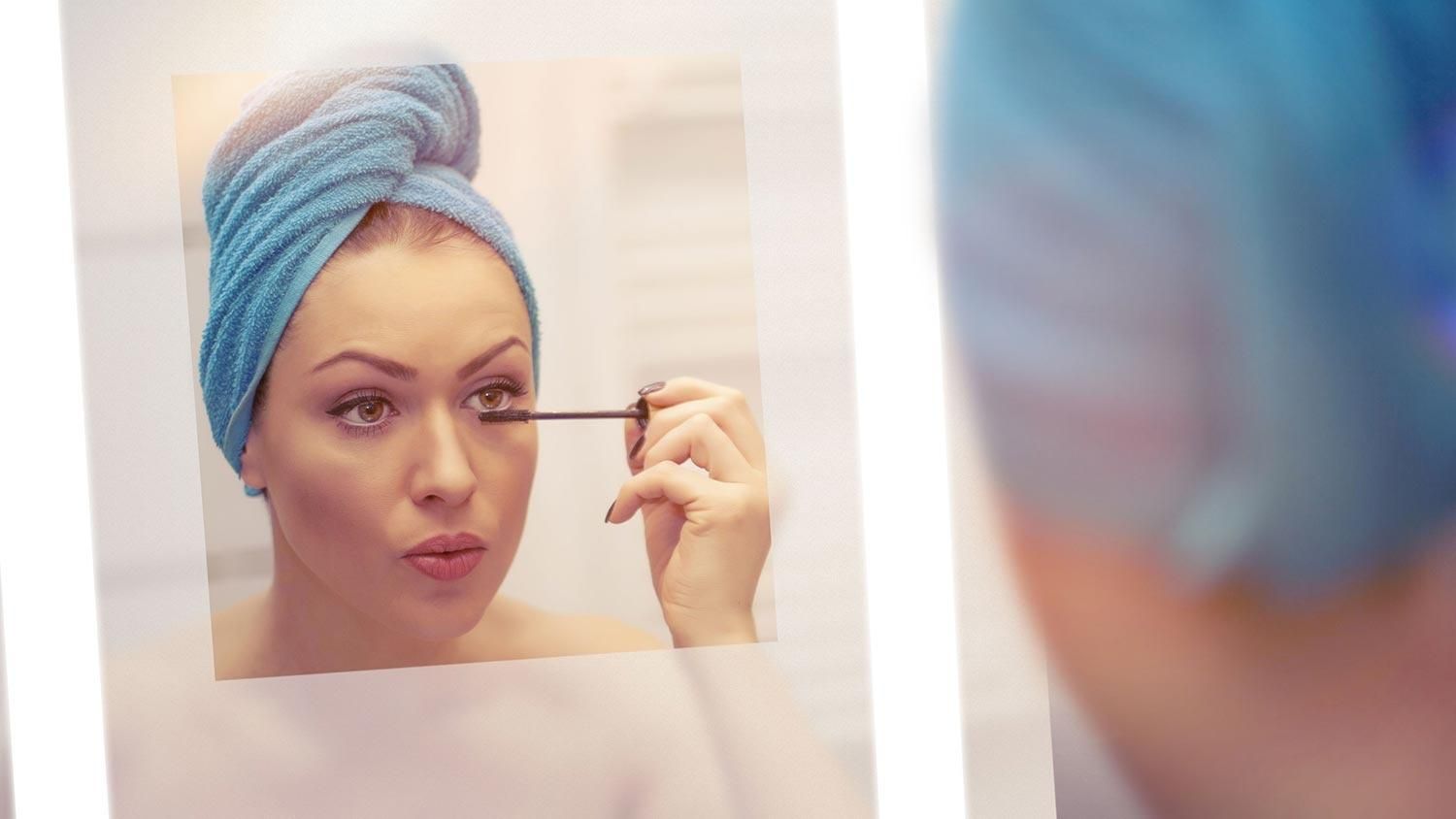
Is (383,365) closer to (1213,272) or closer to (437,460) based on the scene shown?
(437,460)

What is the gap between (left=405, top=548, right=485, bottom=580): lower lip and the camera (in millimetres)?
1101

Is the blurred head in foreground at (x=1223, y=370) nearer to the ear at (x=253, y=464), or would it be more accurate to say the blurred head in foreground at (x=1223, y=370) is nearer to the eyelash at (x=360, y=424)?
the eyelash at (x=360, y=424)

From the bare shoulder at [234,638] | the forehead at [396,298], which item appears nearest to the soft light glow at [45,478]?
the bare shoulder at [234,638]

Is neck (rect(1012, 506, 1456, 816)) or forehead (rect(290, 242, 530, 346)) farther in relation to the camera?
neck (rect(1012, 506, 1456, 816))

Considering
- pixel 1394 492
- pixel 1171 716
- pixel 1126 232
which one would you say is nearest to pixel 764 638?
pixel 1171 716

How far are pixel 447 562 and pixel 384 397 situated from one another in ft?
0.48

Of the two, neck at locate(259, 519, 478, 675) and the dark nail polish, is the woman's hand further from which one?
neck at locate(259, 519, 478, 675)

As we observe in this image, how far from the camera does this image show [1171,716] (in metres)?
1.19

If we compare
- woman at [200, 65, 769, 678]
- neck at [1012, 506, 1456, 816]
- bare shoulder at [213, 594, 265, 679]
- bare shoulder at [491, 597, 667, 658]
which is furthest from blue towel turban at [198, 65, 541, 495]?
neck at [1012, 506, 1456, 816]

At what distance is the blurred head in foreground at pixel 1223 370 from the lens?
1.18 m

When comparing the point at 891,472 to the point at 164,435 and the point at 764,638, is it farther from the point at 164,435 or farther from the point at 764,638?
the point at 164,435

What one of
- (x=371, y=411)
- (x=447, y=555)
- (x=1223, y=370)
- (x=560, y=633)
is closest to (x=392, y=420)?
(x=371, y=411)

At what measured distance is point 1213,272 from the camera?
120 cm

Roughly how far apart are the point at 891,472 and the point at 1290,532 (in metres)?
0.37
